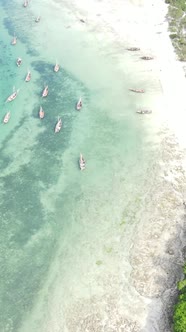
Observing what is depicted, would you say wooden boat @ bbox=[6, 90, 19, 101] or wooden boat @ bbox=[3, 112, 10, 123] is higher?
wooden boat @ bbox=[6, 90, 19, 101]

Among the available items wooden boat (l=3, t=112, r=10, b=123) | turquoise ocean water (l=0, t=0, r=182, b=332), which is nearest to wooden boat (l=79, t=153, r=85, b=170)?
turquoise ocean water (l=0, t=0, r=182, b=332)

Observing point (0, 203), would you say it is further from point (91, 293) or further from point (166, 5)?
point (166, 5)

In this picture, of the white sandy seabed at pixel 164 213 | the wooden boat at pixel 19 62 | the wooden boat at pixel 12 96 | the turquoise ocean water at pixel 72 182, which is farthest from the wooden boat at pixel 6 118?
the white sandy seabed at pixel 164 213

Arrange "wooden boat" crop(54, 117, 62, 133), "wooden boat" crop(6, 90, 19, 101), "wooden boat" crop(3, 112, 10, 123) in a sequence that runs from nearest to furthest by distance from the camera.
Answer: "wooden boat" crop(54, 117, 62, 133), "wooden boat" crop(3, 112, 10, 123), "wooden boat" crop(6, 90, 19, 101)

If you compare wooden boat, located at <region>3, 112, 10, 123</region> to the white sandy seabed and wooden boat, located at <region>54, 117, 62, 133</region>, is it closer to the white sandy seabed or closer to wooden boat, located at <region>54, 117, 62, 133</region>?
wooden boat, located at <region>54, 117, 62, 133</region>

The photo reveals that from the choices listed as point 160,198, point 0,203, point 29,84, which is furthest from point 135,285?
point 29,84

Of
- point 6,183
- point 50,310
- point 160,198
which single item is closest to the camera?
point 50,310

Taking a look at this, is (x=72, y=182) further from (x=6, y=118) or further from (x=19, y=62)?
(x=19, y=62)
